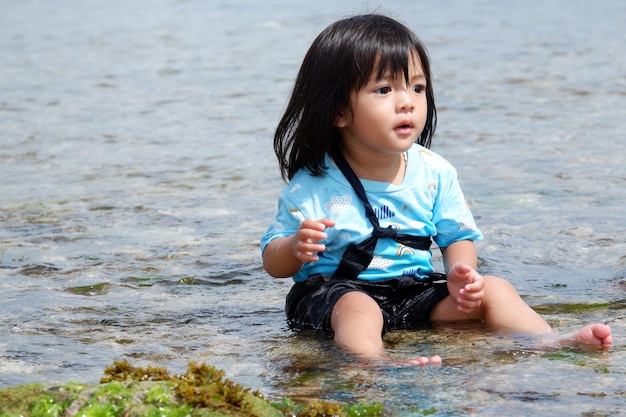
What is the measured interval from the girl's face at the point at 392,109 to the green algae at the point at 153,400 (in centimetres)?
141

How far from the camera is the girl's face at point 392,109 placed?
158 inches

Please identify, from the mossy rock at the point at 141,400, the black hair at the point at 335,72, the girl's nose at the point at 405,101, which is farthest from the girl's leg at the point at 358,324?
the mossy rock at the point at 141,400

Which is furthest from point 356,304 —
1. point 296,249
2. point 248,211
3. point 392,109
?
point 248,211

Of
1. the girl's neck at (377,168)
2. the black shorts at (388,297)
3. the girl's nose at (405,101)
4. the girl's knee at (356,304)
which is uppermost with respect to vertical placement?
the girl's nose at (405,101)

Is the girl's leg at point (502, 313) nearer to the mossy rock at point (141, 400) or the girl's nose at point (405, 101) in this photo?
the girl's nose at point (405, 101)

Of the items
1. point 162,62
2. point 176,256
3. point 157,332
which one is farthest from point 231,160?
point 162,62

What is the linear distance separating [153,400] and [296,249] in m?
1.19

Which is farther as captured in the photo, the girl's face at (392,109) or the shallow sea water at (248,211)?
the girl's face at (392,109)

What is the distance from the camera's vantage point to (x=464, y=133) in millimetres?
8242

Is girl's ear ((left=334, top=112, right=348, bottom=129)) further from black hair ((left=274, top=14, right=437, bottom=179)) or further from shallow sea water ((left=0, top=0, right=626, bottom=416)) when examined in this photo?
shallow sea water ((left=0, top=0, right=626, bottom=416))

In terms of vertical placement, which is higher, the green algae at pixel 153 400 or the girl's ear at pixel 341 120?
the girl's ear at pixel 341 120

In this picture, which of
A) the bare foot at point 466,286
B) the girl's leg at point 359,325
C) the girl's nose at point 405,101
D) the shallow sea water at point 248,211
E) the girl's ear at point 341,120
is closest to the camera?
the shallow sea water at point 248,211

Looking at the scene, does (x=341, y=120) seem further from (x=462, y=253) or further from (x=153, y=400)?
(x=153, y=400)

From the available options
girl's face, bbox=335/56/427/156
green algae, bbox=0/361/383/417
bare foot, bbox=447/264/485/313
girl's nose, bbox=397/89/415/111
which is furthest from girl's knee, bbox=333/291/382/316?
green algae, bbox=0/361/383/417
